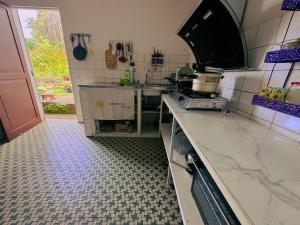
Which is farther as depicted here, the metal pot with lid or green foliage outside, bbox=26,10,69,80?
green foliage outside, bbox=26,10,69,80

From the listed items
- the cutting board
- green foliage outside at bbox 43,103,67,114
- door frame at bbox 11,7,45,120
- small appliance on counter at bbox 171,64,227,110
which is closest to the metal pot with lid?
small appliance on counter at bbox 171,64,227,110

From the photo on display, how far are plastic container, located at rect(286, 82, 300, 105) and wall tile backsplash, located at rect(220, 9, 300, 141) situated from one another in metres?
0.10

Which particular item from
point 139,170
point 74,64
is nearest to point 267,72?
point 139,170

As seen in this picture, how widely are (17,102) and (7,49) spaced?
0.77 meters

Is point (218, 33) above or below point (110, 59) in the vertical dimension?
above

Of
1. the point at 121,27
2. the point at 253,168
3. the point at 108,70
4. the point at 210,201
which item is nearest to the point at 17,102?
the point at 108,70

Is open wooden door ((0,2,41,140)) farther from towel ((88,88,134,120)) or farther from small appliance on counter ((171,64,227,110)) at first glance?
small appliance on counter ((171,64,227,110))

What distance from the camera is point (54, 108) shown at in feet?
10.8

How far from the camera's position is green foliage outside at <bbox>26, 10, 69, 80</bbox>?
334cm

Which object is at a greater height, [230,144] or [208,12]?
[208,12]

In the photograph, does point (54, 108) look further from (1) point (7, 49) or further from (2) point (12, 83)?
(1) point (7, 49)

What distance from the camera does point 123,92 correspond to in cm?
194

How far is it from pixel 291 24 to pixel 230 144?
29.9 inches

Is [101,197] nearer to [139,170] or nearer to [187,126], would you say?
[139,170]
